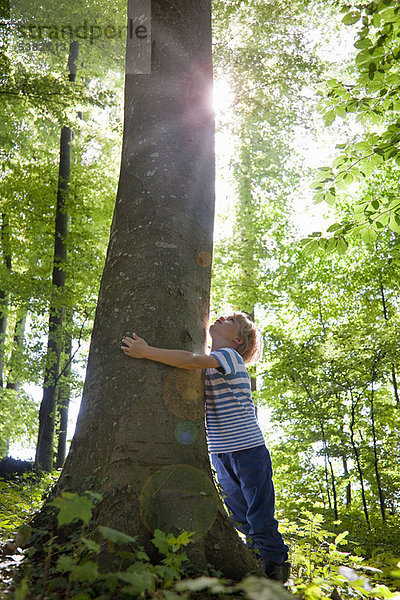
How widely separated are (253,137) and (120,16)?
4319 mm

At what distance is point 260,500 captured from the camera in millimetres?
2998

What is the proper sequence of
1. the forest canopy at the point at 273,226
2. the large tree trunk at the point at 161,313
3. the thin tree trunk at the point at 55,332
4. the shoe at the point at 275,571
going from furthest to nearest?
1. the thin tree trunk at the point at 55,332
2. the forest canopy at the point at 273,226
3. the shoe at the point at 275,571
4. the large tree trunk at the point at 161,313

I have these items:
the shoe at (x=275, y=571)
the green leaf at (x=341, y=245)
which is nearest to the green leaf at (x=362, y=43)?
the green leaf at (x=341, y=245)

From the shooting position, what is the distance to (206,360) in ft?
8.82

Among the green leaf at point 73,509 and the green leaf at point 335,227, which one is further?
the green leaf at point 335,227

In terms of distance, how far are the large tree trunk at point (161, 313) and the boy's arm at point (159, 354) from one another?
5cm

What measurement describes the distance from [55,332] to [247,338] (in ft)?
19.2

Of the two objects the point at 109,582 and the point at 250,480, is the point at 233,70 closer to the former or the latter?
the point at 250,480

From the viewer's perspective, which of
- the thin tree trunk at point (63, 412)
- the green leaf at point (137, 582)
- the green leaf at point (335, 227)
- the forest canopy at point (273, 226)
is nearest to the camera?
the green leaf at point (137, 582)

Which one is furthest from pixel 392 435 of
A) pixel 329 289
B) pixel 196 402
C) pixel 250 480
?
pixel 196 402

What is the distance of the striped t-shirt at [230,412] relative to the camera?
3088 millimetres

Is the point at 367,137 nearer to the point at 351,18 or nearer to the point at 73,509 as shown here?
the point at 351,18

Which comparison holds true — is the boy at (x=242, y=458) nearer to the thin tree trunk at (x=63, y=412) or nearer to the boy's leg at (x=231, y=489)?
the boy's leg at (x=231, y=489)

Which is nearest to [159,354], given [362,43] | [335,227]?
[335,227]
